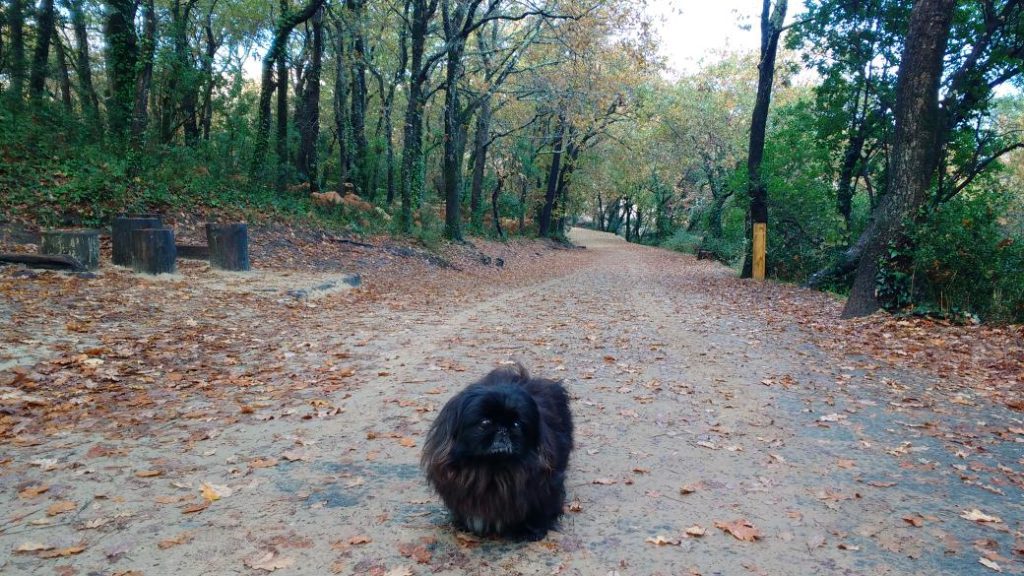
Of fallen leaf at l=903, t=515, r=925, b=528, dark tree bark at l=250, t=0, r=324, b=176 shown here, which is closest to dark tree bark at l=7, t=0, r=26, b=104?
dark tree bark at l=250, t=0, r=324, b=176

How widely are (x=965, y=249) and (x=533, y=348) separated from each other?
721 centimetres

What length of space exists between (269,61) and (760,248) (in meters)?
16.1

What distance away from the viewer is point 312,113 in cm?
2152

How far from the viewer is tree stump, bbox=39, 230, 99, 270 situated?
10367mm

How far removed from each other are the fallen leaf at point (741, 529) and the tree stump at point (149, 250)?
1065 cm

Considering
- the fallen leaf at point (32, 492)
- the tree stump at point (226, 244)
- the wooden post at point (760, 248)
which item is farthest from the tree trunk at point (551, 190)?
the fallen leaf at point (32, 492)

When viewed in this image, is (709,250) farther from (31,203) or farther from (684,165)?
(31,203)

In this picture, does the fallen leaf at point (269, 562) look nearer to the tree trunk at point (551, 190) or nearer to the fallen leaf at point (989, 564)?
the fallen leaf at point (989, 564)

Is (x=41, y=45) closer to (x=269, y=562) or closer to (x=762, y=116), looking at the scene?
(x=762, y=116)

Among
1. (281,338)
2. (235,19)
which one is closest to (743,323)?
(281,338)

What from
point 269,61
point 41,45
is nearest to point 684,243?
point 269,61

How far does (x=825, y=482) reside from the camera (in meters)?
4.46

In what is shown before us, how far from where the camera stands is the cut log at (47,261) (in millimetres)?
9688

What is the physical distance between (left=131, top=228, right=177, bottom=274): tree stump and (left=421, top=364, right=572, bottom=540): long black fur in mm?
9615
